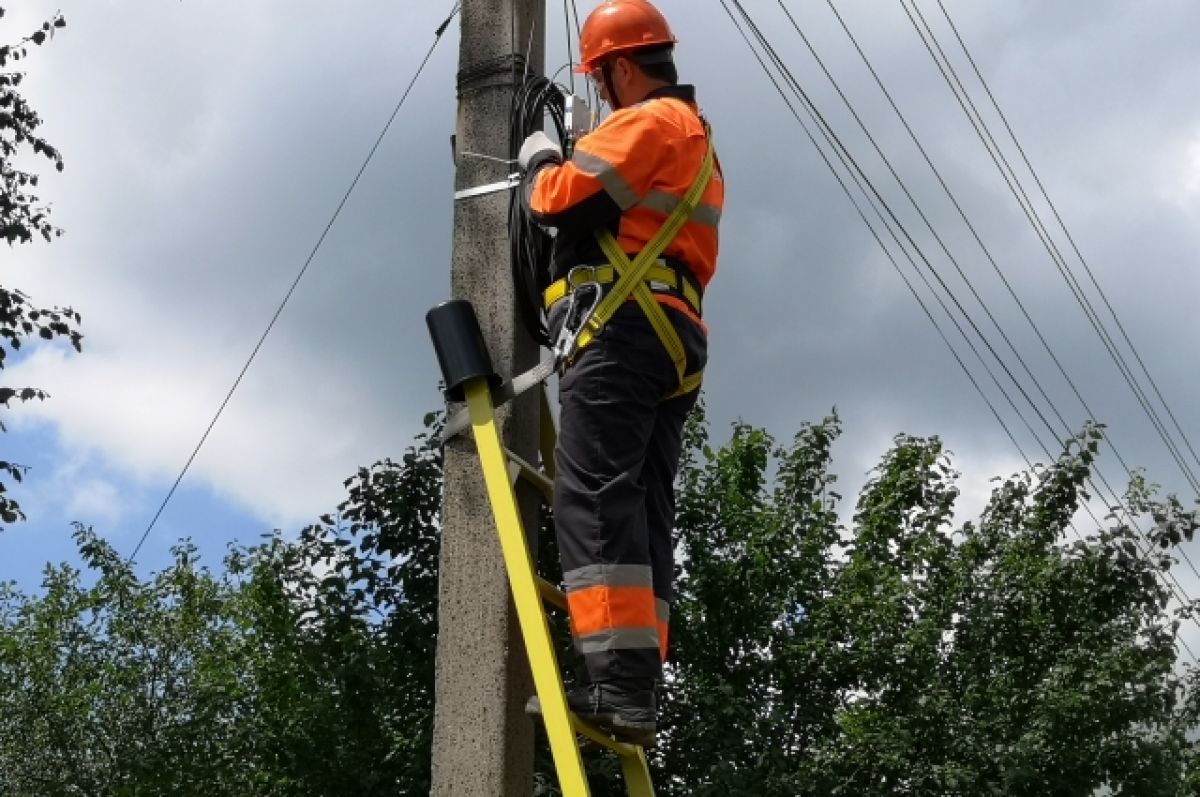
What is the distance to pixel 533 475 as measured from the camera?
4.10 meters

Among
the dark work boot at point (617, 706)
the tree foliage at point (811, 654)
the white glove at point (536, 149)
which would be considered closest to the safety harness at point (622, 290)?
the white glove at point (536, 149)

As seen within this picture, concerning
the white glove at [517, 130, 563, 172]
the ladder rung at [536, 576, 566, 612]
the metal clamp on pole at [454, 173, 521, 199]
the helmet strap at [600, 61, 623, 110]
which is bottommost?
the ladder rung at [536, 576, 566, 612]

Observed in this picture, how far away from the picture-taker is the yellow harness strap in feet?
12.5

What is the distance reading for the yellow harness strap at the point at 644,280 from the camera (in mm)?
3805

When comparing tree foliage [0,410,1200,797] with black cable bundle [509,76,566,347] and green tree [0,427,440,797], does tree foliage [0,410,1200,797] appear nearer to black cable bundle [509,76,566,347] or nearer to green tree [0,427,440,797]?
green tree [0,427,440,797]

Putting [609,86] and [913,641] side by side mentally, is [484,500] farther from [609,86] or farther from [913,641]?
[913,641]

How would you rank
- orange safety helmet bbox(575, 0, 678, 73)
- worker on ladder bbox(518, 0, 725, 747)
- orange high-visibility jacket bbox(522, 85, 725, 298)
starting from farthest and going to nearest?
1. orange safety helmet bbox(575, 0, 678, 73)
2. orange high-visibility jacket bbox(522, 85, 725, 298)
3. worker on ladder bbox(518, 0, 725, 747)

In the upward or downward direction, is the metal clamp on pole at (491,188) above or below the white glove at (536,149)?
above

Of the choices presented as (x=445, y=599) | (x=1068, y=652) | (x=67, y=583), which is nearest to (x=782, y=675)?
(x=1068, y=652)

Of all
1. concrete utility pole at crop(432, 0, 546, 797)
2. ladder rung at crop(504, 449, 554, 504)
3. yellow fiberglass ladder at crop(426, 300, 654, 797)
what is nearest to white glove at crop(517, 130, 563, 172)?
concrete utility pole at crop(432, 0, 546, 797)

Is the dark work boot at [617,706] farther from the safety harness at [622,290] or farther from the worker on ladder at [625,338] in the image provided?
the safety harness at [622,290]

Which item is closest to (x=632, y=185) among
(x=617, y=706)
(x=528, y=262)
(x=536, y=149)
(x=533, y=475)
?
(x=536, y=149)

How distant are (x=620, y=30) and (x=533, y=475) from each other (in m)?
1.15

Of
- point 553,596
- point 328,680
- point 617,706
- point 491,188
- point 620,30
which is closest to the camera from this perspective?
point 617,706
